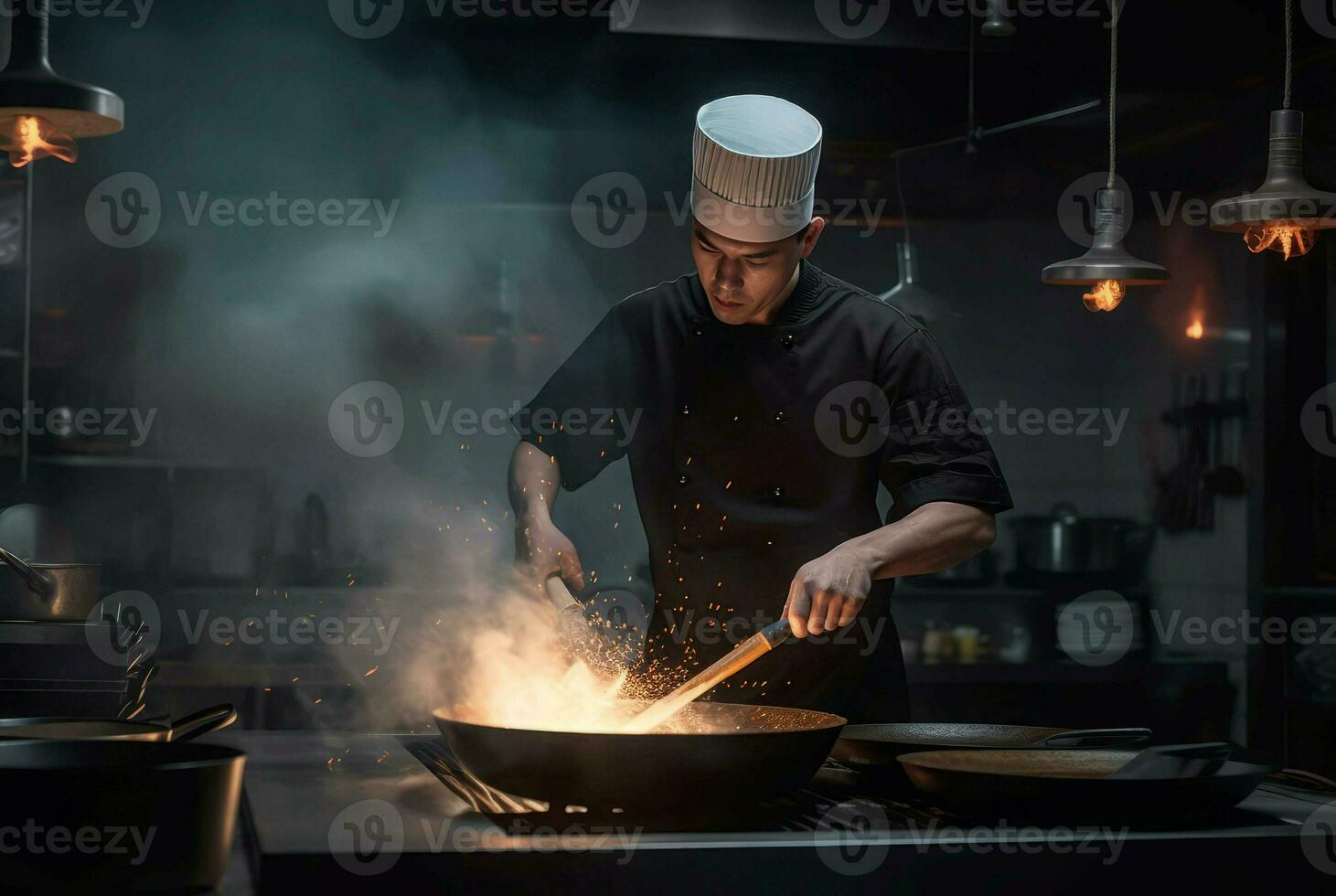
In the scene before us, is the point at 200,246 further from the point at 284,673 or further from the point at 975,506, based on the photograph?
the point at 975,506

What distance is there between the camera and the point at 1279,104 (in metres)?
4.40

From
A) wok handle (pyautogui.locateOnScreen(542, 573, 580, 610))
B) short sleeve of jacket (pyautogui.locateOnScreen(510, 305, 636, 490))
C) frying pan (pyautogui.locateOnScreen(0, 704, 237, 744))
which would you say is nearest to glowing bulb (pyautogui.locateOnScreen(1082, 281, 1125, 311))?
short sleeve of jacket (pyautogui.locateOnScreen(510, 305, 636, 490))

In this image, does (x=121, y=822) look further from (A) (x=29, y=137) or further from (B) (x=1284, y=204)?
(B) (x=1284, y=204)

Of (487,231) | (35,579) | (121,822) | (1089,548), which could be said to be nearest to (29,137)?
(35,579)

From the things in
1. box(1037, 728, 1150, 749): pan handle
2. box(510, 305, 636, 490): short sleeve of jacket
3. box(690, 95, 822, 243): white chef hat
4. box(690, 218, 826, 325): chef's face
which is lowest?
box(1037, 728, 1150, 749): pan handle

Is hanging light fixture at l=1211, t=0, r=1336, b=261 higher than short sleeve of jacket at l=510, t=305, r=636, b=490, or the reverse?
hanging light fixture at l=1211, t=0, r=1336, b=261

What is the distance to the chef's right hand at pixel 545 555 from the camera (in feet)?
6.41

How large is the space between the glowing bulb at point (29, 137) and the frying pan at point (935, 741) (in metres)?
1.62

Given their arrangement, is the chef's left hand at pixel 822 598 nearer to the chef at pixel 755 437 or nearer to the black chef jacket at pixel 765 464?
the chef at pixel 755 437

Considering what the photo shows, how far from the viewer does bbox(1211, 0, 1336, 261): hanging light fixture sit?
7.75 feet

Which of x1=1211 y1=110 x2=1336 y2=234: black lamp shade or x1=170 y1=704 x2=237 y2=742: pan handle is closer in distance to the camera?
x1=170 y1=704 x2=237 y2=742: pan handle

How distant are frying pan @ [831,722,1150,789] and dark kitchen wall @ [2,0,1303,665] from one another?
3080mm

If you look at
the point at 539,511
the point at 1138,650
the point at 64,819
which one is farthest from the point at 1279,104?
the point at 64,819

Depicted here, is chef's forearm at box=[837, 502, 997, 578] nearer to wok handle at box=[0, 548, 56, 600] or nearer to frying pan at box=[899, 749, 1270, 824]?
frying pan at box=[899, 749, 1270, 824]
